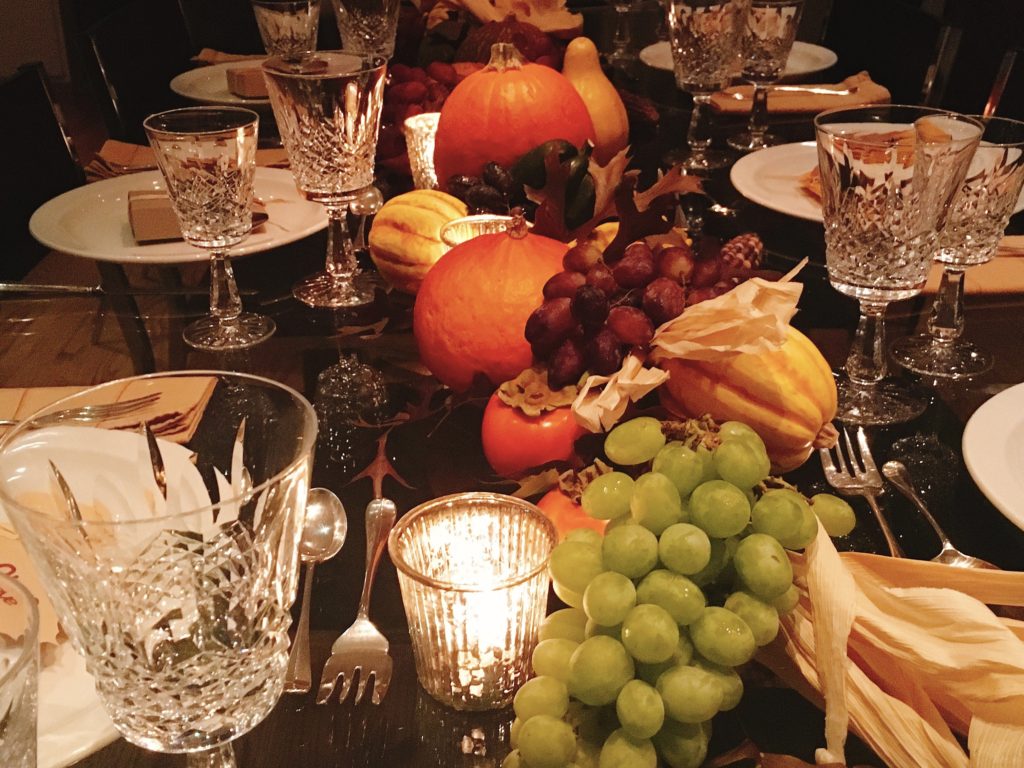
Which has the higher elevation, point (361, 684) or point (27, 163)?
point (361, 684)

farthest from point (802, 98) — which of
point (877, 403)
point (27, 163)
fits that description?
point (27, 163)

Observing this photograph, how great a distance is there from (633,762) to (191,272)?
937mm

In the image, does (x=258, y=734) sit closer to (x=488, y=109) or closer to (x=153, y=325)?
(x=153, y=325)

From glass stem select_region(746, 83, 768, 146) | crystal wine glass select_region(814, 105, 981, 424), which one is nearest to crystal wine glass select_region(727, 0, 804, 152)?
glass stem select_region(746, 83, 768, 146)

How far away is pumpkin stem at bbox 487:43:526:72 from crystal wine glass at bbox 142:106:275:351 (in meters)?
0.35

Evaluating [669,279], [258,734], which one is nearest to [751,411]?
[669,279]

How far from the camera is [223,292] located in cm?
99

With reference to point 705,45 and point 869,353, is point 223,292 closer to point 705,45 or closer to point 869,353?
point 869,353

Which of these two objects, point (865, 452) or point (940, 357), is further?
point (940, 357)

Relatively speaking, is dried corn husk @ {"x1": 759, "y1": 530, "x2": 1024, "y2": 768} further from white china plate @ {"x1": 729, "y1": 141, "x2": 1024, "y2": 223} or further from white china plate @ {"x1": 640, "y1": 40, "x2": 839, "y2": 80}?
white china plate @ {"x1": 640, "y1": 40, "x2": 839, "y2": 80}

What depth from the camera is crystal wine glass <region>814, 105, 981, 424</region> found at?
2.55ft

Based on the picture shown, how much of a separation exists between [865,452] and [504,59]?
27.5 inches

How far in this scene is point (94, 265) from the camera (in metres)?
1.18

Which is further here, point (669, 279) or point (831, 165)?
point (831, 165)
